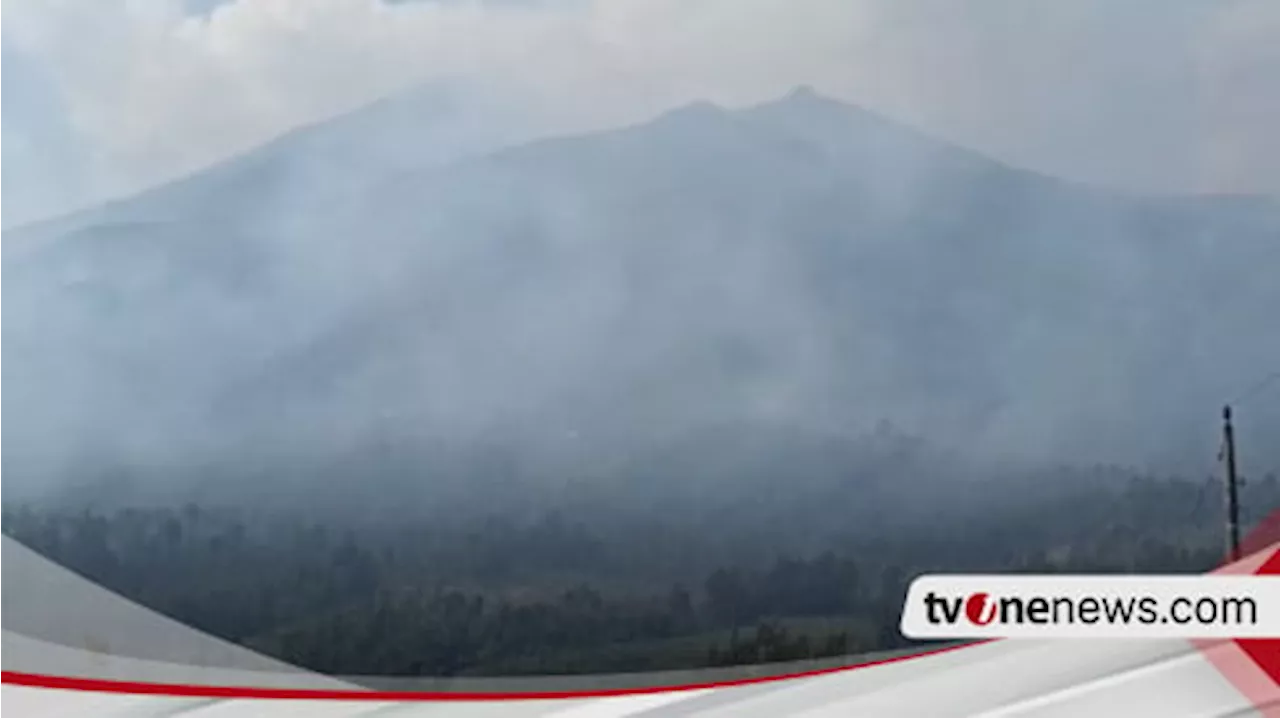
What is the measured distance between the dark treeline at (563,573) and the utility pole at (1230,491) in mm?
15

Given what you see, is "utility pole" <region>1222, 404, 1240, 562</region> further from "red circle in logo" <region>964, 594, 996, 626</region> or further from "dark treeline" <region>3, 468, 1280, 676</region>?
"red circle in logo" <region>964, 594, 996, 626</region>

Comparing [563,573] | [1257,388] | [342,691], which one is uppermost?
[1257,388]

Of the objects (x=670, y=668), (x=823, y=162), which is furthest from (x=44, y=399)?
(x=823, y=162)

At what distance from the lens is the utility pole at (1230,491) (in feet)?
3.74

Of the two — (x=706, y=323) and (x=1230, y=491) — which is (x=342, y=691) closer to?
(x=706, y=323)

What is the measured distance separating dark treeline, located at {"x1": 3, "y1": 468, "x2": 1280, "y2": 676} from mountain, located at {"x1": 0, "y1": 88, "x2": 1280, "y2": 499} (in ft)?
0.18

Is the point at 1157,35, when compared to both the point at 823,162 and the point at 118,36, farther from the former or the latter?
the point at 118,36

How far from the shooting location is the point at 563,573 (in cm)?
117

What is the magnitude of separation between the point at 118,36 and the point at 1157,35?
1.11 m

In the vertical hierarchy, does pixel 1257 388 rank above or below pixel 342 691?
above

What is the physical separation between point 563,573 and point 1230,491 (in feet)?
2.29

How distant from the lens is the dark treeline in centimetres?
116

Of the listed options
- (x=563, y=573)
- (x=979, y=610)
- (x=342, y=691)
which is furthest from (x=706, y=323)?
(x=342, y=691)

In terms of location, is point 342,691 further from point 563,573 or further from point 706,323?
point 706,323
